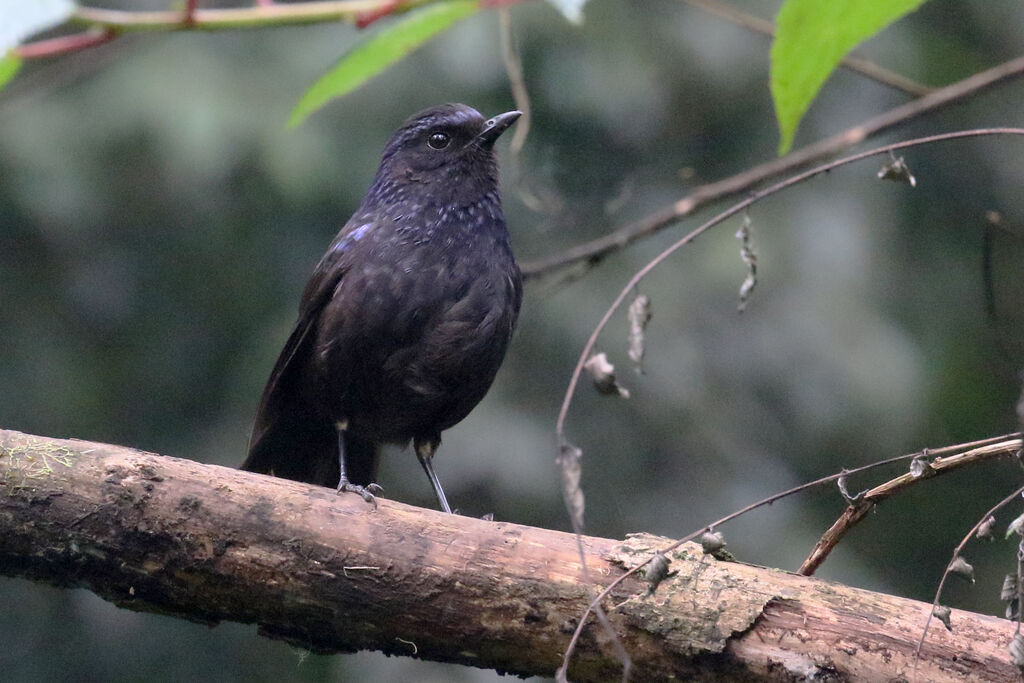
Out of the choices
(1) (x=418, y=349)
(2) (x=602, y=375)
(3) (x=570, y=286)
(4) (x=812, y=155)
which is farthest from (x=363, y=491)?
(3) (x=570, y=286)

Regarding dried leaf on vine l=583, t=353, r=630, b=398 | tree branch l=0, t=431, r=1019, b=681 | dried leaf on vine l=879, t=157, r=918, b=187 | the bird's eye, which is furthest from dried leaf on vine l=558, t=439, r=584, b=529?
the bird's eye

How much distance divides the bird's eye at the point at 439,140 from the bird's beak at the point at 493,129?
5.0 inches

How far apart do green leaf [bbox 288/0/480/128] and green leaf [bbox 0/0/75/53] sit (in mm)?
387

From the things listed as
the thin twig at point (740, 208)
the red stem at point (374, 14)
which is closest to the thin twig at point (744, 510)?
the thin twig at point (740, 208)

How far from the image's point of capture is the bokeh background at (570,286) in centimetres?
564

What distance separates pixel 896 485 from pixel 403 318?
1.73m

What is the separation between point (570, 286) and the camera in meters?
5.98

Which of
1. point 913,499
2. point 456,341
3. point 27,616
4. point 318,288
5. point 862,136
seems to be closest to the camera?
point 862,136

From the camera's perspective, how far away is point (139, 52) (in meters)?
5.83

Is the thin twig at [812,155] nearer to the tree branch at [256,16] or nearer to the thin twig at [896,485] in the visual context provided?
the thin twig at [896,485]

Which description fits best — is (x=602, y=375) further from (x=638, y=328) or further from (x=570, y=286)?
(x=570, y=286)

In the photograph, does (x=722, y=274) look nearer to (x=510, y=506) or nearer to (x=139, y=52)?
(x=510, y=506)

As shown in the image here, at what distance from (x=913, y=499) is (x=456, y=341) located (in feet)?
14.3

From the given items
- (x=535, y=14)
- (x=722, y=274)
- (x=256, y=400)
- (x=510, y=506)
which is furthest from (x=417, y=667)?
(x=535, y=14)
